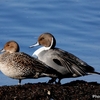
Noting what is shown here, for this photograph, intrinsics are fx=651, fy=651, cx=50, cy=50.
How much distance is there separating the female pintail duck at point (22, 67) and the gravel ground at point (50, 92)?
0.58 m

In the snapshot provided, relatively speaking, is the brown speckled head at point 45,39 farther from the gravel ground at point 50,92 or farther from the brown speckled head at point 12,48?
the gravel ground at point 50,92

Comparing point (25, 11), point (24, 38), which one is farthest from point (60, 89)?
point (25, 11)

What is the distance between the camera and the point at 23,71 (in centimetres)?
893

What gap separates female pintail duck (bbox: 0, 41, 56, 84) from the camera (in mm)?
8922

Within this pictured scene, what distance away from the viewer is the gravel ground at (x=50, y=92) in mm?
7613

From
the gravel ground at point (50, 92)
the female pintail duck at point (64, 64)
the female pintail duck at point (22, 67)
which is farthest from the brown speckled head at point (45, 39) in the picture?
the gravel ground at point (50, 92)

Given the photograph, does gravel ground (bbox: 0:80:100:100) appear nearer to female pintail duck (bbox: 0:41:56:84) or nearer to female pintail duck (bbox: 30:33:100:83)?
female pintail duck (bbox: 0:41:56:84)

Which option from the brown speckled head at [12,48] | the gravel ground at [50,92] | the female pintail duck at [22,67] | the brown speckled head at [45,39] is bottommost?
the gravel ground at [50,92]

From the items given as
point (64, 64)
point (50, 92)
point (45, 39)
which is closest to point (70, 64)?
point (64, 64)

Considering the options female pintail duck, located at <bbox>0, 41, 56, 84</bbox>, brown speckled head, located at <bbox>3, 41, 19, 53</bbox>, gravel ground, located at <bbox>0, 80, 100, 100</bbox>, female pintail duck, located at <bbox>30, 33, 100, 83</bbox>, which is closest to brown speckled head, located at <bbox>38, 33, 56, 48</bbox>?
female pintail duck, located at <bbox>30, 33, 100, 83</bbox>

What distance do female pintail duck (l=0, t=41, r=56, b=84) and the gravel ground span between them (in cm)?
58

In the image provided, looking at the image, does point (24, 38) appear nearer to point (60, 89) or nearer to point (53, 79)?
point (53, 79)

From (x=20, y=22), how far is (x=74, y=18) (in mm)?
1536

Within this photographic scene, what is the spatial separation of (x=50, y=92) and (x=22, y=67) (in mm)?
1237
